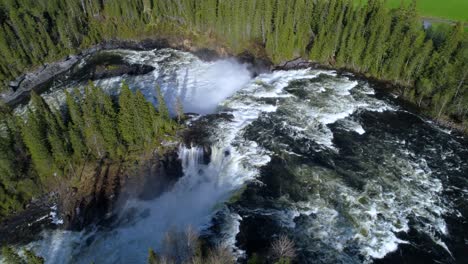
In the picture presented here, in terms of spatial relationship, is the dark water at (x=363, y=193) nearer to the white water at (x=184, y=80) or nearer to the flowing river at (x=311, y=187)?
the flowing river at (x=311, y=187)

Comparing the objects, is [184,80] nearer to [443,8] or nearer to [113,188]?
[113,188]

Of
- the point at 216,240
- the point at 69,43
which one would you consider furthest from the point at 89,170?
the point at 69,43

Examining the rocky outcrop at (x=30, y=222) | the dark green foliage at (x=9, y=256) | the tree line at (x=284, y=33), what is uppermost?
the tree line at (x=284, y=33)

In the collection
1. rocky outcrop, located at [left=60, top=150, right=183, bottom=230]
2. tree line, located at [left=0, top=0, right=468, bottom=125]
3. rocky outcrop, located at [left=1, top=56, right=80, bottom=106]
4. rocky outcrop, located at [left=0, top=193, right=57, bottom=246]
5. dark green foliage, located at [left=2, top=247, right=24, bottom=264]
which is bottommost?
rocky outcrop, located at [left=0, top=193, right=57, bottom=246]

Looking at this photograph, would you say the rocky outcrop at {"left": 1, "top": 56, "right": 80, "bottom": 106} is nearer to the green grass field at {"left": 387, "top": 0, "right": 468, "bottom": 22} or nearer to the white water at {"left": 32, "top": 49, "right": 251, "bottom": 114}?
the white water at {"left": 32, "top": 49, "right": 251, "bottom": 114}

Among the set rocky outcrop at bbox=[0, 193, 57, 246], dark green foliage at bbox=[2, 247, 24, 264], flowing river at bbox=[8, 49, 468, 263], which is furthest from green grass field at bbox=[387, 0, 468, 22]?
dark green foliage at bbox=[2, 247, 24, 264]

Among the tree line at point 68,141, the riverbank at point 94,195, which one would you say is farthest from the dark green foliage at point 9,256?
the tree line at point 68,141
